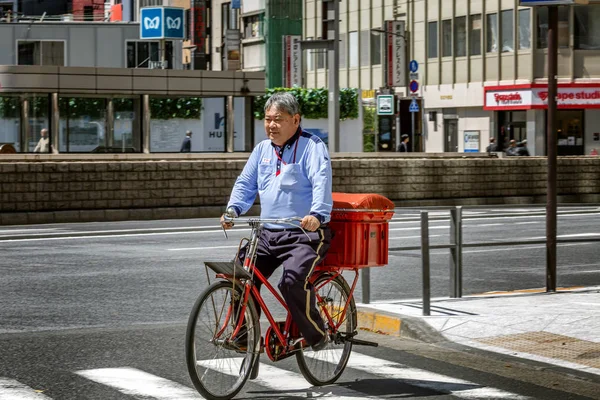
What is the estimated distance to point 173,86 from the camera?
134ft

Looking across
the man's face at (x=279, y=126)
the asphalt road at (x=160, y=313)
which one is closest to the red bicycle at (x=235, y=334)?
the asphalt road at (x=160, y=313)

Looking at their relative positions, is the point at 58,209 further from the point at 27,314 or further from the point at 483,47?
the point at 483,47

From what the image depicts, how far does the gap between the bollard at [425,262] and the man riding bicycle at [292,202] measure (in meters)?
2.91

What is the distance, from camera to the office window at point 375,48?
71000 mm

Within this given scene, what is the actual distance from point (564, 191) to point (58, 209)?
1434 cm

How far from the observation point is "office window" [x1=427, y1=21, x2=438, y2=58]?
66.5m

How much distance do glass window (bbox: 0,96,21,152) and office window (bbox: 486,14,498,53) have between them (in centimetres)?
3040

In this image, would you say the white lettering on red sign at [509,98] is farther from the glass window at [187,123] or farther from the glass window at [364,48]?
the glass window at [187,123]

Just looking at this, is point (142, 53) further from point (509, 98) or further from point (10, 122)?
point (10, 122)

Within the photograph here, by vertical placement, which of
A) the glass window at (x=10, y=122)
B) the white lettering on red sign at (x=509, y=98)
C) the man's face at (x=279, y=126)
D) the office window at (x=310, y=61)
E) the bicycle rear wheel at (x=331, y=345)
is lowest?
the bicycle rear wheel at (x=331, y=345)

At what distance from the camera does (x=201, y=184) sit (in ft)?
91.0

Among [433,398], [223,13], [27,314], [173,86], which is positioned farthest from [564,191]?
[223,13]

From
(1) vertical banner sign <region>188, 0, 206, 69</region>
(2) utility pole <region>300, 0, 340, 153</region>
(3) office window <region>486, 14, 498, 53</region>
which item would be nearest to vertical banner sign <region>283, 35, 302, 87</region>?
(3) office window <region>486, 14, 498, 53</region>

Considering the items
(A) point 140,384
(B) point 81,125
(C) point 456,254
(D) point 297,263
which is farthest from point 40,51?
(D) point 297,263
